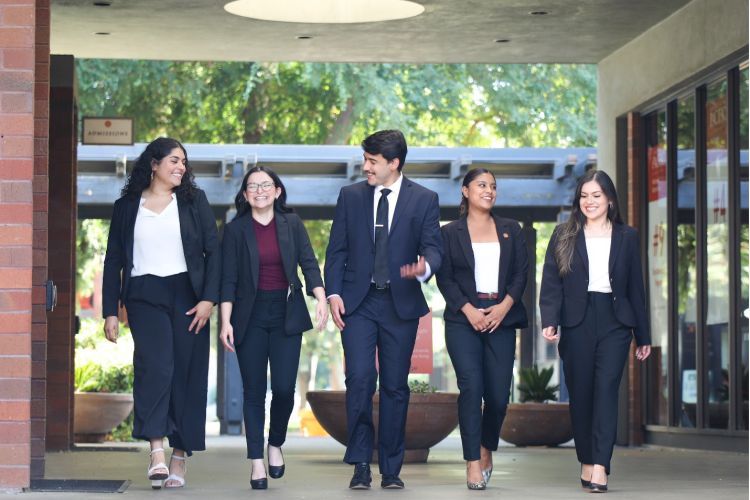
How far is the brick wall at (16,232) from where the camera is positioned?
716 centimetres

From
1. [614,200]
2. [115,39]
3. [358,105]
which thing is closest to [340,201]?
[614,200]

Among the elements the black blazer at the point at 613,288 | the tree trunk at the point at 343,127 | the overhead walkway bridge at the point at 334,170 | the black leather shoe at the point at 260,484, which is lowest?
the black leather shoe at the point at 260,484

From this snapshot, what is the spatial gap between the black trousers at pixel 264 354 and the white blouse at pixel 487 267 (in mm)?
1025

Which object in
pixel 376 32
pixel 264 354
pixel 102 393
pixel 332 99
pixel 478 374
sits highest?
pixel 332 99

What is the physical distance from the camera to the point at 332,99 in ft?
88.3

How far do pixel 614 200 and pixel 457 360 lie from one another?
1179mm

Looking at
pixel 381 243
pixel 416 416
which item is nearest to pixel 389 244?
pixel 381 243

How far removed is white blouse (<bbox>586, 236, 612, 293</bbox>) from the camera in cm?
815

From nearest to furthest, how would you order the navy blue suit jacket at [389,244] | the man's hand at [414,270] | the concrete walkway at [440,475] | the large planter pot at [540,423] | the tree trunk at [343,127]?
the concrete walkway at [440,475]
the man's hand at [414,270]
the navy blue suit jacket at [389,244]
the large planter pot at [540,423]
the tree trunk at [343,127]

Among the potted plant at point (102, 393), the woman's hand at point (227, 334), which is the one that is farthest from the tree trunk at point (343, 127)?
the woman's hand at point (227, 334)

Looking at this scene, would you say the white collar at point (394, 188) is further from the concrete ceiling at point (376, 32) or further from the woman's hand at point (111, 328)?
the concrete ceiling at point (376, 32)

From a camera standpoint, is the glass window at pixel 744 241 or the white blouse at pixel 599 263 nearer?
the white blouse at pixel 599 263

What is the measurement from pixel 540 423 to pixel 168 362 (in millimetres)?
6671

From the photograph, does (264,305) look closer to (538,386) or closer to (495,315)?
(495,315)
